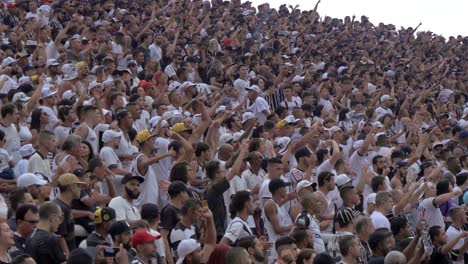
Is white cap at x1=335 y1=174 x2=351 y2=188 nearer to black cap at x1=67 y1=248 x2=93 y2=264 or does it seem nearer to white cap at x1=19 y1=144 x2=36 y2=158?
white cap at x1=19 y1=144 x2=36 y2=158

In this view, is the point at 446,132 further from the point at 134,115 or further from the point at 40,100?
the point at 40,100

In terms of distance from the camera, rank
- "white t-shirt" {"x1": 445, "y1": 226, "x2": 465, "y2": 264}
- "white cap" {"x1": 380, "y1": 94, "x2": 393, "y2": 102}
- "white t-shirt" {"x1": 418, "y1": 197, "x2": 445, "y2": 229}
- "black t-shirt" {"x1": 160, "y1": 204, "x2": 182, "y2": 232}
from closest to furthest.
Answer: "black t-shirt" {"x1": 160, "y1": 204, "x2": 182, "y2": 232} → "white t-shirt" {"x1": 445, "y1": 226, "x2": 465, "y2": 264} → "white t-shirt" {"x1": 418, "y1": 197, "x2": 445, "y2": 229} → "white cap" {"x1": 380, "y1": 94, "x2": 393, "y2": 102}

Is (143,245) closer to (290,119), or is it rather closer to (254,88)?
(290,119)

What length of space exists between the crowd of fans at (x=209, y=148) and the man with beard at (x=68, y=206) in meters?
0.02

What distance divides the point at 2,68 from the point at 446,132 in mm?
9013

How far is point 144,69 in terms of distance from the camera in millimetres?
20328

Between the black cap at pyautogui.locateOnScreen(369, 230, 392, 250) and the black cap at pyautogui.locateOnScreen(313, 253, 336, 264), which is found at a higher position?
the black cap at pyautogui.locateOnScreen(313, 253, 336, 264)

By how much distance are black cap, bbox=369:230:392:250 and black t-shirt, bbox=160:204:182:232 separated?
6.92ft

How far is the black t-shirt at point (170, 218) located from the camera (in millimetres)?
10367

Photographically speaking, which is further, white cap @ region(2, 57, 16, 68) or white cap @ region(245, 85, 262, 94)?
white cap @ region(245, 85, 262, 94)

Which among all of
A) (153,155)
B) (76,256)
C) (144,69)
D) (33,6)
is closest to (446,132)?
(144,69)

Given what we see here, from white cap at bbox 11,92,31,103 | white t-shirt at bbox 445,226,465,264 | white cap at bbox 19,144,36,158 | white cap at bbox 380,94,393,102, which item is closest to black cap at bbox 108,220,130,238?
white cap at bbox 19,144,36,158

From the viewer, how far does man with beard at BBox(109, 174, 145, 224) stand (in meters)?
10.4

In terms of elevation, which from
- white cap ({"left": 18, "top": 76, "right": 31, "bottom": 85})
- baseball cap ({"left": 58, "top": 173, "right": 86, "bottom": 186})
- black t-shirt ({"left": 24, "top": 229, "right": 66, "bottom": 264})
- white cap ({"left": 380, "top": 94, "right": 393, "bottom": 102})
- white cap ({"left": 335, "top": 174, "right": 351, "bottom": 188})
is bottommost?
white cap ({"left": 380, "top": 94, "right": 393, "bottom": 102})
